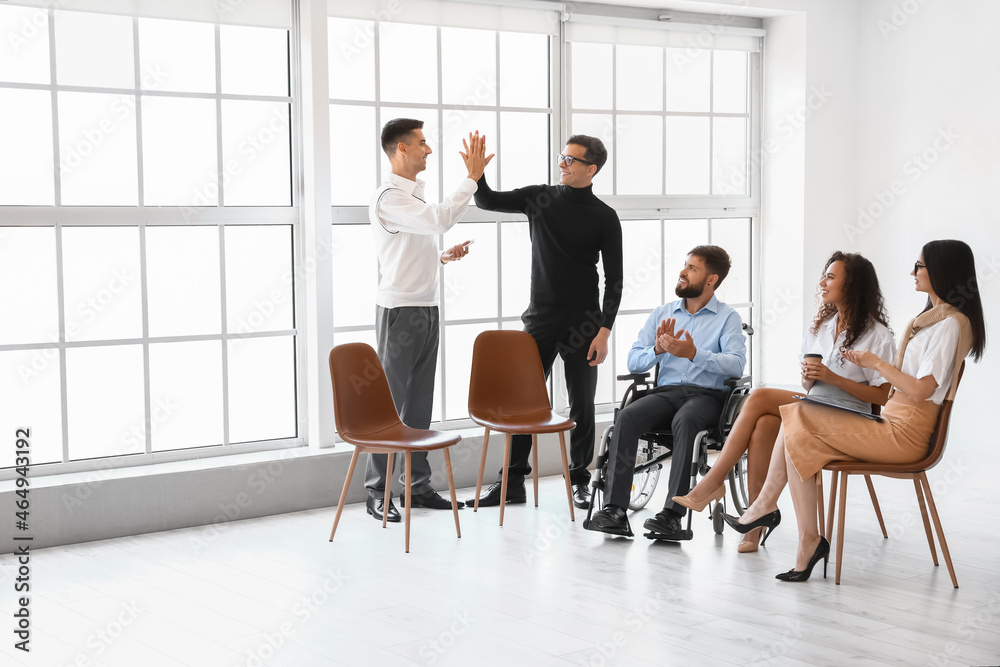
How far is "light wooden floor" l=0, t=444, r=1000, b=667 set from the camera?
11.2 ft

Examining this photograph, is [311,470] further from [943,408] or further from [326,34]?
[943,408]

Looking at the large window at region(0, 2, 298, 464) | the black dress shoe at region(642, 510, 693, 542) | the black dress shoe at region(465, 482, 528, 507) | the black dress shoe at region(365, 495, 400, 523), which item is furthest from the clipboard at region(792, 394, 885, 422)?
the large window at region(0, 2, 298, 464)

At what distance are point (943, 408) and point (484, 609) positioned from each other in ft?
6.17

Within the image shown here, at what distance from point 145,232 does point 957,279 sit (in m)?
3.65

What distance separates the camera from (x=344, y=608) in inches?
151

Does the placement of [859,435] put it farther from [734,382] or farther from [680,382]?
[680,382]

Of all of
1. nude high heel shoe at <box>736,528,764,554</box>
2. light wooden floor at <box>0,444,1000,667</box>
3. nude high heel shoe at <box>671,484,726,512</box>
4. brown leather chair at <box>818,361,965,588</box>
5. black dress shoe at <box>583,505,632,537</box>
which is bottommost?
light wooden floor at <box>0,444,1000,667</box>

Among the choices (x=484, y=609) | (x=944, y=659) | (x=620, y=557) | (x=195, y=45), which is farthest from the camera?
(x=195, y=45)

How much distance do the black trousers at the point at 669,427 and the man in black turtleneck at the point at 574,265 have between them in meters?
0.52

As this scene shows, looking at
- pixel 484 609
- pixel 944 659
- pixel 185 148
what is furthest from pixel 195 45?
pixel 944 659

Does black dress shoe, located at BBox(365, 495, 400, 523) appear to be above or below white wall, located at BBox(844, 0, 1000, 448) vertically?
below

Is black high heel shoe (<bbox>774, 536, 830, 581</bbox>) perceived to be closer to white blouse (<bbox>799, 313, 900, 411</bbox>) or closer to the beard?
white blouse (<bbox>799, 313, 900, 411</bbox>)

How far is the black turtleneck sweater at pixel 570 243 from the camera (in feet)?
17.4

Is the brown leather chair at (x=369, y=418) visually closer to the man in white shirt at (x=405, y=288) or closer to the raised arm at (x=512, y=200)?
the man in white shirt at (x=405, y=288)
